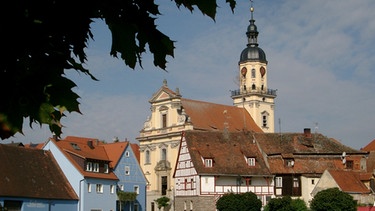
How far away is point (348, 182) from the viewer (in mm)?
52062

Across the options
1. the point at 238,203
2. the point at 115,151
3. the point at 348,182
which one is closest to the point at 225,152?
the point at 238,203

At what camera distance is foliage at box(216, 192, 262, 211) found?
47719 millimetres

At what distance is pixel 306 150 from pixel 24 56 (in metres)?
55.1

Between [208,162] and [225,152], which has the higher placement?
[225,152]

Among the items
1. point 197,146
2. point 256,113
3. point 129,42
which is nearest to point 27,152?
point 197,146

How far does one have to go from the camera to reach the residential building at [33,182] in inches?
1804

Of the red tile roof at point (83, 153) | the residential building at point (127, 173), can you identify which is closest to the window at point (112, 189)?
the red tile roof at point (83, 153)

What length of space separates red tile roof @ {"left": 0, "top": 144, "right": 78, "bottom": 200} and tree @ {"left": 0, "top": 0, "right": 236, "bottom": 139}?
43736 mm

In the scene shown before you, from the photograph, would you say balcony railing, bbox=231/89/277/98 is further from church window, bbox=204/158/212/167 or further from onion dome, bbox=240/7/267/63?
church window, bbox=204/158/212/167

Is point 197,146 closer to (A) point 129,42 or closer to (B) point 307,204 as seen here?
(B) point 307,204

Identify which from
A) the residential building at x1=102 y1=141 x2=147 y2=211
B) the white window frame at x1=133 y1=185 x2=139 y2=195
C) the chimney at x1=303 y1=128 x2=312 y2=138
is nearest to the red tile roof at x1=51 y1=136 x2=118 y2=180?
the residential building at x1=102 y1=141 x2=147 y2=211

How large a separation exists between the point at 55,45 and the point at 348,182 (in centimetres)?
5184

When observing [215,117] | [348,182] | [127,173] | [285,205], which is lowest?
[285,205]

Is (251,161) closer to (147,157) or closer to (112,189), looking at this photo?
(112,189)
